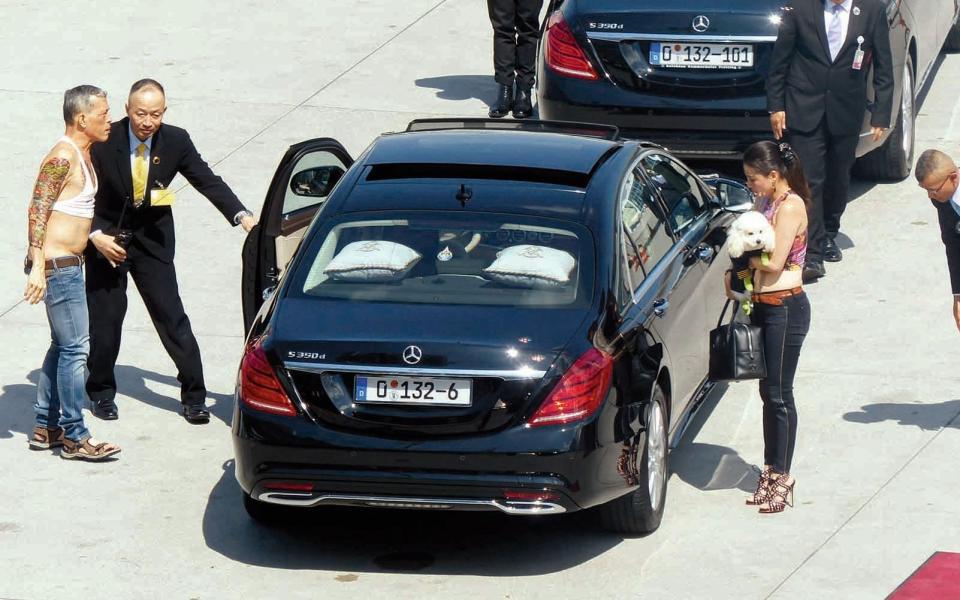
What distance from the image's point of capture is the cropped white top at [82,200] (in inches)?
316

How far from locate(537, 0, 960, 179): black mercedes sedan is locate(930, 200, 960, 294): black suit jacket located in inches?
91.2

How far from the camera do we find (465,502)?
6.60 m

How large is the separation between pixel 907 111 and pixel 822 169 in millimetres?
1870

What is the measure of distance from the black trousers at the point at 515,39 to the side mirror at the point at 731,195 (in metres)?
4.29

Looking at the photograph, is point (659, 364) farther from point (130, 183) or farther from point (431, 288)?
point (130, 183)

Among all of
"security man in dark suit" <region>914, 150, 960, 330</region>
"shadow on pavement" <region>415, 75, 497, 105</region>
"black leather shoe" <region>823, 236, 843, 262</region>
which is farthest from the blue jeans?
"shadow on pavement" <region>415, 75, 497, 105</region>

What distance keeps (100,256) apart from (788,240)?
3.45m

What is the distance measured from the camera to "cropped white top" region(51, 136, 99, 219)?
26.3 ft

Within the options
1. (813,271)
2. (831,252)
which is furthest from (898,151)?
(813,271)

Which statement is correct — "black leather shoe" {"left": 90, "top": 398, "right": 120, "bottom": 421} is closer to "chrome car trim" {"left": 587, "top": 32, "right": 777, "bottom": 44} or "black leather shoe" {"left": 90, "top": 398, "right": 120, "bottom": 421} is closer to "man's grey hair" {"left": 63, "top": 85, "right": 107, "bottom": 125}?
"man's grey hair" {"left": 63, "top": 85, "right": 107, "bottom": 125}

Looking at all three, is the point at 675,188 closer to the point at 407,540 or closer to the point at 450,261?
the point at 450,261

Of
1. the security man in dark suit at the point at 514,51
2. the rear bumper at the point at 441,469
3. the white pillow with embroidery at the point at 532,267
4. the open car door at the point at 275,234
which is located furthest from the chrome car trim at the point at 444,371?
the security man in dark suit at the point at 514,51

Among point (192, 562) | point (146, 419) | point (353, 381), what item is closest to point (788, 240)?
point (353, 381)

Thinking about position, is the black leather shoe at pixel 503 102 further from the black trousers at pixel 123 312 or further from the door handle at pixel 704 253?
the door handle at pixel 704 253
